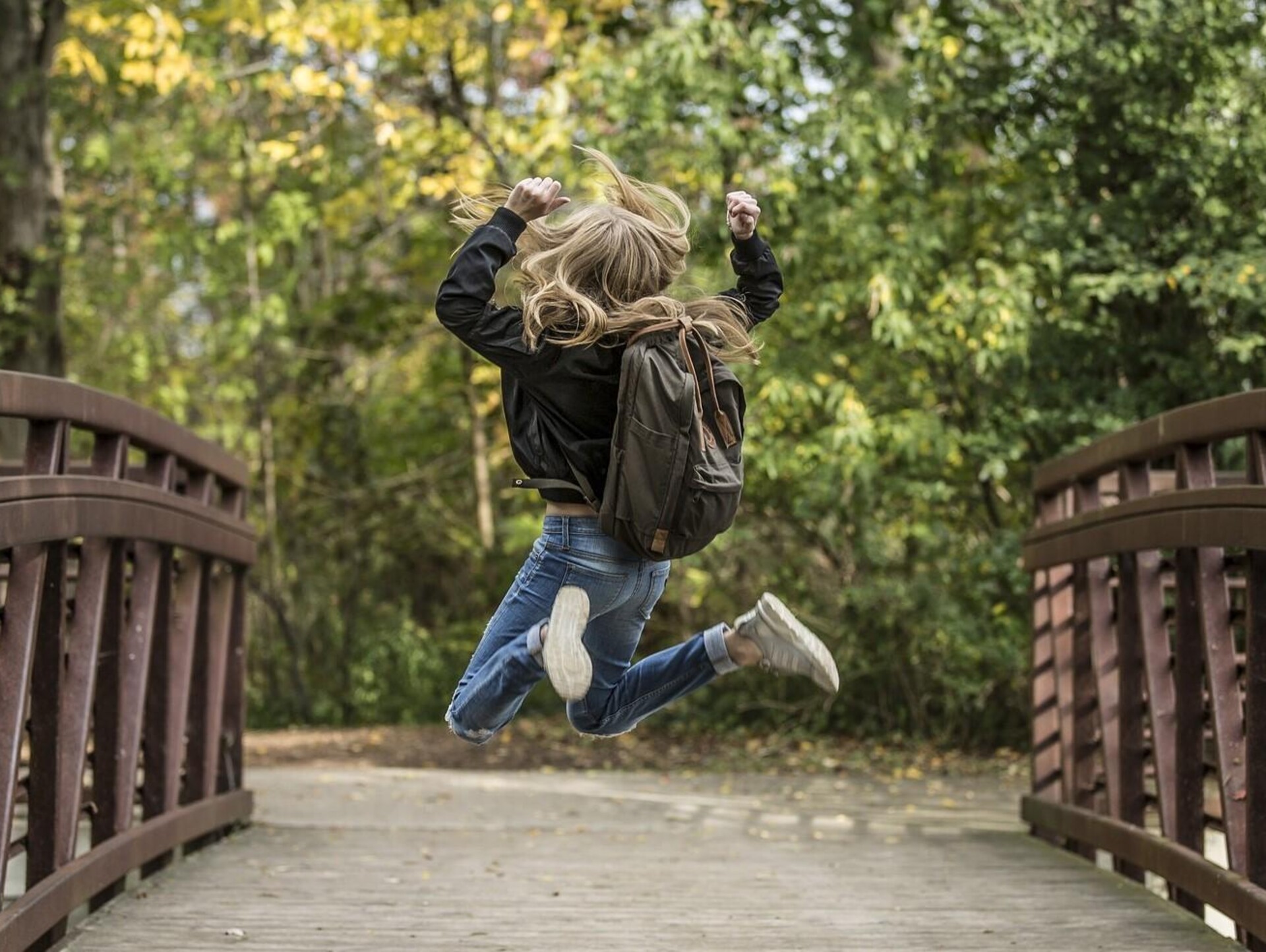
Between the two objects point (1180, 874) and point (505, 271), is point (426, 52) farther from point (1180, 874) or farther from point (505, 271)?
point (1180, 874)

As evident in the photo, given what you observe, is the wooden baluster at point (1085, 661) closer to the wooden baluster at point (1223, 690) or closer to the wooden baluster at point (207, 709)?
the wooden baluster at point (1223, 690)

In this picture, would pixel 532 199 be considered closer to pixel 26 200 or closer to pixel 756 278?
pixel 756 278

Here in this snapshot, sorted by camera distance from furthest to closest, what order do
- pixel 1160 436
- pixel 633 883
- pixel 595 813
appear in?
pixel 595 813, pixel 633 883, pixel 1160 436

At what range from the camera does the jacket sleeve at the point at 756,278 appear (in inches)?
180

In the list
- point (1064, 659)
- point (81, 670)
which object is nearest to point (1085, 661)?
point (1064, 659)

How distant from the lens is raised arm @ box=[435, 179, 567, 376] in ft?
13.4

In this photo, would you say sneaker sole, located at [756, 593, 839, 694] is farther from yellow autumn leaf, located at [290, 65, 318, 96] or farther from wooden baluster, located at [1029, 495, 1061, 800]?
yellow autumn leaf, located at [290, 65, 318, 96]

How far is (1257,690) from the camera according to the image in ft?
14.9

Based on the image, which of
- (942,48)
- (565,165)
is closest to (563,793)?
(565,165)

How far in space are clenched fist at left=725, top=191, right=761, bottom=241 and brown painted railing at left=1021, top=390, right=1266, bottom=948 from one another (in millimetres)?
1368

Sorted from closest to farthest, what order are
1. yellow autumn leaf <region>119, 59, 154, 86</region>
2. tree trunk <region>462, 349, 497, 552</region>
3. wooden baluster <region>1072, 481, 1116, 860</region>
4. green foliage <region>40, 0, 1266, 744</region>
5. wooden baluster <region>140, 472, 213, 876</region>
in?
wooden baluster <region>140, 472, 213, 876</region>, wooden baluster <region>1072, 481, 1116, 860</region>, green foliage <region>40, 0, 1266, 744</region>, yellow autumn leaf <region>119, 59, 154, 86</region>, tree trunk <region>462, 349, 497, 552</region>

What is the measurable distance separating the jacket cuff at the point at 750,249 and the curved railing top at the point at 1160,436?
1.31m

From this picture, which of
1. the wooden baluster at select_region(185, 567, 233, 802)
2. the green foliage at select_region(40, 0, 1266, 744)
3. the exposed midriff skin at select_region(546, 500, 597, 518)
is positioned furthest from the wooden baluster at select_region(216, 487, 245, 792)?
the green foliage at select_region(40, 0, 1266, 744)

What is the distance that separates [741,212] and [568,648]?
1.17 meters
